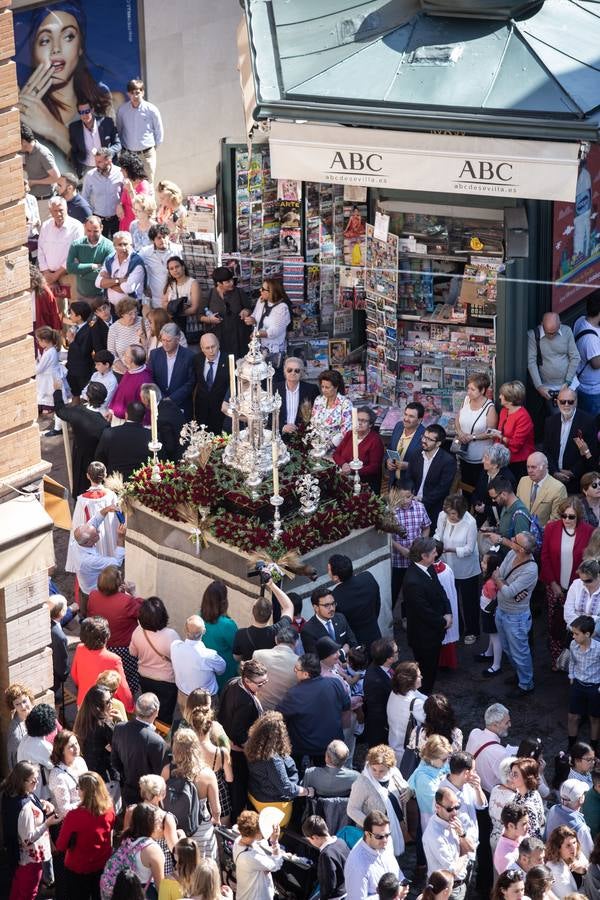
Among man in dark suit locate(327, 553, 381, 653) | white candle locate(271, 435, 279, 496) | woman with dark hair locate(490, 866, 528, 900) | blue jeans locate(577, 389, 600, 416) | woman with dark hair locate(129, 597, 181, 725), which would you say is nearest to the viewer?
woman with dark hair locate(490, 866, 528, 900)

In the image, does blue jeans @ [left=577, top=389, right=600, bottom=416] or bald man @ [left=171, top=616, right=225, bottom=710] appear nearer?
bald man @ [left=171, top=616, right=225, bottom=710]

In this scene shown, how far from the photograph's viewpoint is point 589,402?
16812 mm

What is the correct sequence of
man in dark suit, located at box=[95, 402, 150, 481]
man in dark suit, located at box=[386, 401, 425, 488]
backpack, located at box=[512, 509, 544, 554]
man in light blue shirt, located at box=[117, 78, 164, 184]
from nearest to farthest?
backpack, located at box=[512, 509, 544, 554] → man in dark suit, located at box=[95, 402, 150, 481] → man in dark suit, located at box=[386, 401, 425, 488] → man in light blue shirt, located at box=[117, 78, 164, 184]

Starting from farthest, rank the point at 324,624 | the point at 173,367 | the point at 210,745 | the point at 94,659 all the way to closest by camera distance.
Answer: the point at 173,367, the point at 324,624, the point at 94,659, the point at 210,745

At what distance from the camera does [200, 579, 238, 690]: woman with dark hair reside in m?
13.1

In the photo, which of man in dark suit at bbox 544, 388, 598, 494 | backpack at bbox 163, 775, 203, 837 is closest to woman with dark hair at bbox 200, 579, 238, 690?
backpack at bbox 163, 775, 203, 837

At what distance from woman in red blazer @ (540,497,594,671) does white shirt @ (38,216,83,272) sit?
289 inches

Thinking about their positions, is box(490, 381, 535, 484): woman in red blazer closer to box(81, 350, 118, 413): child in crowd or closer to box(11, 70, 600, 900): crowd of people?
box(11, 70, 600, 900): crowd of people

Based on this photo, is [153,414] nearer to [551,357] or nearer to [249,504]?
[249,504]

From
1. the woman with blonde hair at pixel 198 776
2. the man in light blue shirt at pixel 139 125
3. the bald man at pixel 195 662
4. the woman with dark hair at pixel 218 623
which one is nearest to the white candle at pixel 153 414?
the woman with dark hair at pixel 218 623

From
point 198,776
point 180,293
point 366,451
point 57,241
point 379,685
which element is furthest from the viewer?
point 57,241

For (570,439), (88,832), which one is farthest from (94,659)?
(570,439)

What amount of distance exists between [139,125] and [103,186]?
5.77ft

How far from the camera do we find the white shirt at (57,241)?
767 inches
